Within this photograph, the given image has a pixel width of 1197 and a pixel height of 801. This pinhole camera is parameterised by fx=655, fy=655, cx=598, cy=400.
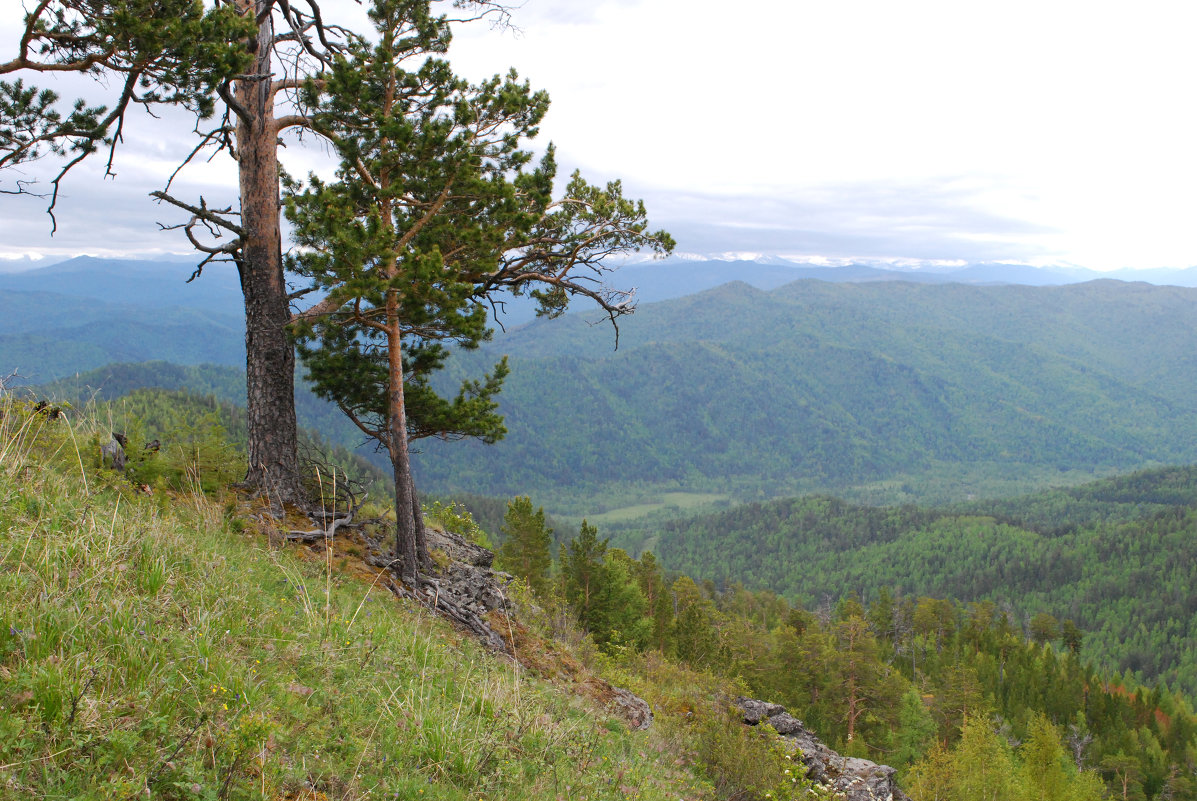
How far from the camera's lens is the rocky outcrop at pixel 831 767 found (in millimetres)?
11922

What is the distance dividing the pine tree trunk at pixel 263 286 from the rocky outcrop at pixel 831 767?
10.4 m

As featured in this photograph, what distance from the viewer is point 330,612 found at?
676cm

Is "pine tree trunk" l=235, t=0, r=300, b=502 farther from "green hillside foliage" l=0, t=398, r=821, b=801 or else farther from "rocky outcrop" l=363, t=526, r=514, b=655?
"green hillside foliage" l=0, t=398, r=821, b=801

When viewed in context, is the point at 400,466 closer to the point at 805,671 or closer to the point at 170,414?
the point at 170,414

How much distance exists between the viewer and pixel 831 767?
504 inches

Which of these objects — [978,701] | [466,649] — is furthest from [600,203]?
[978,701]

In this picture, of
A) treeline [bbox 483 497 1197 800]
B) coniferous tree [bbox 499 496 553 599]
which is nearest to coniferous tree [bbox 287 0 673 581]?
treeline [bbox 483 497 1197 800]

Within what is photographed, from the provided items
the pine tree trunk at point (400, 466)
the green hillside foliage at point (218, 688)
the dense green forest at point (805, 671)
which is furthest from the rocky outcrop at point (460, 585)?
the green hillside foliage at point (218, 688)

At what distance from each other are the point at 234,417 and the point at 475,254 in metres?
114

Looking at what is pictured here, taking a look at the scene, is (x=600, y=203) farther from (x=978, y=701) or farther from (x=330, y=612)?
(x=978, y=701)

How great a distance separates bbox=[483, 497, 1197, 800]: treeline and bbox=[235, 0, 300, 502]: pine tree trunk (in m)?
10.9

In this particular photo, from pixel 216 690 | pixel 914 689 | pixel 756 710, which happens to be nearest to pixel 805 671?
pixel 914 689

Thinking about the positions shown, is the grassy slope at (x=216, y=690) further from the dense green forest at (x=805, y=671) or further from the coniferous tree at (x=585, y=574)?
the coniferous tree at (x=585, y=574)

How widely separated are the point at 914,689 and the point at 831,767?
148 feet
